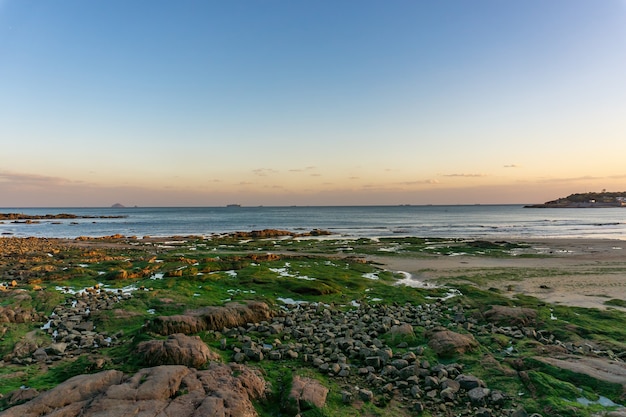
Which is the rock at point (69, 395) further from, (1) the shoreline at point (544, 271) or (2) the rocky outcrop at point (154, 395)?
(1) the shoreline at point (544, 271)

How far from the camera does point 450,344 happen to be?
1147 cm

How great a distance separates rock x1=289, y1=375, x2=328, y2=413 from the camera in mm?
8180

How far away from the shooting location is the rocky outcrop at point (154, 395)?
6859 millimetres

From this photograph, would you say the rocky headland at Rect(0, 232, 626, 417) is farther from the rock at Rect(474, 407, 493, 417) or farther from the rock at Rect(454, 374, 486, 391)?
the rock at Rect(474, 407, 493, 417)

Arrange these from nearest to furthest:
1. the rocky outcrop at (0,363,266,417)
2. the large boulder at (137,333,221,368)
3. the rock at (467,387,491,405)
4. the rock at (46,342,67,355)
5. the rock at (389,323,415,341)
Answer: the rocky outcrop at (0,363,266,417) < the rock at (467,387,491,405) < the large boulder at (137,333,221,368) < the rock at (46,342,67,355) < the rock at (389,323,415,341)

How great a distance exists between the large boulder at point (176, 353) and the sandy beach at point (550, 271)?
62.5 ft

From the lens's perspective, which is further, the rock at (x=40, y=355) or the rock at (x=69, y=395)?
the rock at (x=40, y=355)

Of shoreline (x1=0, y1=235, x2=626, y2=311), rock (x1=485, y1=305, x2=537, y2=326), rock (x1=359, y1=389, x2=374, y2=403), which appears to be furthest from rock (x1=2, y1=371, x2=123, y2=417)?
shoreline (x1=0, y1=235, x2=626, y2=311)

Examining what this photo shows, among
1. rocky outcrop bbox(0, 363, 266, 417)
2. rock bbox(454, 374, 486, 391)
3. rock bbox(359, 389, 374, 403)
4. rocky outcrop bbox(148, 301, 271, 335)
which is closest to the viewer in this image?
rocky outcrop bbox(0, 363, 266, 417)

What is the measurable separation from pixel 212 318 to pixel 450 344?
329 inches

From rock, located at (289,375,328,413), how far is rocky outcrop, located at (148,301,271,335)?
5010 mm

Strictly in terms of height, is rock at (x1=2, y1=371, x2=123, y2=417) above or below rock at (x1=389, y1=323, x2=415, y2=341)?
above

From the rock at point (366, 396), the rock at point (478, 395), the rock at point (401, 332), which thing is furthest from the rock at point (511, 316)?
the rock at point (366, 396)

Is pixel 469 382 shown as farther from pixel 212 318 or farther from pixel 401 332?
pixel 212 318
